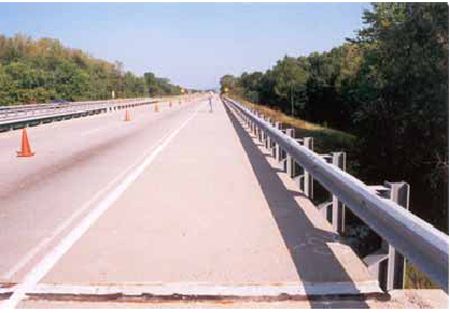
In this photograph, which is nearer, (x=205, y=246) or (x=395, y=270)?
(x=395, y=270)

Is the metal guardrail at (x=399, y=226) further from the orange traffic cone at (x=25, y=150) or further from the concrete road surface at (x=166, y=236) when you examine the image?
the orange traffic cone at (x=25, y=150)

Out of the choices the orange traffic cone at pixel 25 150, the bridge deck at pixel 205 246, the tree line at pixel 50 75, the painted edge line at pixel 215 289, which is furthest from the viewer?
the tree line at pixel 50 75

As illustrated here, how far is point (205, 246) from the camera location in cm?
636

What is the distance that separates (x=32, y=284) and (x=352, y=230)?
6.37 meters

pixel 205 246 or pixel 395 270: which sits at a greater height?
pixel 395 270

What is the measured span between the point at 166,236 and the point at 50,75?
340 ft

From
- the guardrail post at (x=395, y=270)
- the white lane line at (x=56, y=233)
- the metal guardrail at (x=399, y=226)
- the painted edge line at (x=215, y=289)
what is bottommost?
the white lane line at (x=56, y=233)

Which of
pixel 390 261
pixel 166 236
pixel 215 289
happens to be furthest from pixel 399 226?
pixel 166 236

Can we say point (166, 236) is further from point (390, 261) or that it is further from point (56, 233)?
point (390, 261)

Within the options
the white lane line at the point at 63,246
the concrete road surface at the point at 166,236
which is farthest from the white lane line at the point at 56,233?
the white lane line at the point at 63,246

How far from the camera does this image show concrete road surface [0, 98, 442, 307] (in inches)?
201

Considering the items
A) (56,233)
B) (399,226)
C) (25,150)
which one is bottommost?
(25,150)

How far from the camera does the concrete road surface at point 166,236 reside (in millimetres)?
5117

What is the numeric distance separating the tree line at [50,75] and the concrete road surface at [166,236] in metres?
87.0
